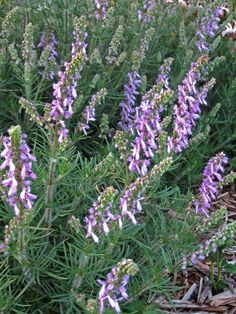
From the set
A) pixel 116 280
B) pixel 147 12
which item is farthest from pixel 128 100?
pixel 116 280

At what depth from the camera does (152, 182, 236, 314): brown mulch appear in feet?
11.3

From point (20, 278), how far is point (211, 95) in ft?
9.48

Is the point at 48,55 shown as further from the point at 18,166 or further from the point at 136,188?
the point at 18,166

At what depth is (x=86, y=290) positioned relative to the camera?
116 inches

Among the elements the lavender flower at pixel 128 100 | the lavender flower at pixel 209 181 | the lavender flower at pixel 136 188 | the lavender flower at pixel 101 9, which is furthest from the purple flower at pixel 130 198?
the lavender flower at pixel 101 9

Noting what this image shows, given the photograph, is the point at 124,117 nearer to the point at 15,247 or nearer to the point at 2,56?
the point at 2,56

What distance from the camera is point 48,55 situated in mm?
3943

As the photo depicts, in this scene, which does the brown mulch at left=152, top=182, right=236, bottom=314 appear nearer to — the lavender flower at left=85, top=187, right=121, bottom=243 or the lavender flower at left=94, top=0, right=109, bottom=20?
the lavender flower at left=85, top=187, right=121, bottom=243

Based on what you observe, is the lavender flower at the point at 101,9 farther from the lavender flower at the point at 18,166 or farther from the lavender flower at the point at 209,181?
the lavender flower at the point at 18,166

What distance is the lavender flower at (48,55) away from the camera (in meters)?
3.81

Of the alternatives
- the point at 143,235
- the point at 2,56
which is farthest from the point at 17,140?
the point at 2,56

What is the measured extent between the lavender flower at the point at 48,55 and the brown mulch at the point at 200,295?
1.69 meters

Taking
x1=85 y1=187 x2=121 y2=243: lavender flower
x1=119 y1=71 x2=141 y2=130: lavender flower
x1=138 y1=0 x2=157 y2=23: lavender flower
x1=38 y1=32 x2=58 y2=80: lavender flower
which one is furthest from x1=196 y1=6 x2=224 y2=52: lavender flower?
x1=85 y1=187 x2=121 y2=243: lavender flower

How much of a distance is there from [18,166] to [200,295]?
6.30 feet
